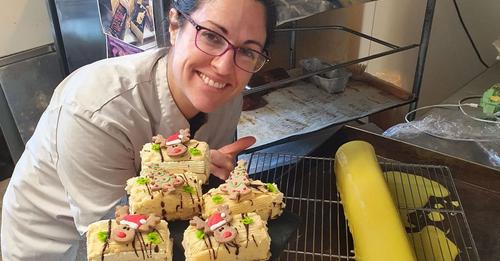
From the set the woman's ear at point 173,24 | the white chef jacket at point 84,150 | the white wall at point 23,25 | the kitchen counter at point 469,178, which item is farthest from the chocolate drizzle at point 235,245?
the white wall at point 23,25

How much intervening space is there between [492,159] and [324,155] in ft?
1.46

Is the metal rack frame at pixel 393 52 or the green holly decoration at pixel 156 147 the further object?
the metal rack frame at pixel 393 52

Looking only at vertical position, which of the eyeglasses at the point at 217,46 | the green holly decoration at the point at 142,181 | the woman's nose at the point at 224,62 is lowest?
the green holly decoration at the point at 142,181

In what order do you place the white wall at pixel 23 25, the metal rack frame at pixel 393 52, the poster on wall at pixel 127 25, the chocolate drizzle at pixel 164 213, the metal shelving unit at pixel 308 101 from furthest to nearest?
the white wall at pixel 23 25, the metal shelving unit at pixel 308 101, the metal rack frame at pixel 393 52, the poster on wall at pixel 127 25, the chocolate drizzle at pixel 164 213

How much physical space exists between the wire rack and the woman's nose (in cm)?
26

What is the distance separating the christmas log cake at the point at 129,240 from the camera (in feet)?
1.96

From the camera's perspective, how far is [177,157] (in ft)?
2.52

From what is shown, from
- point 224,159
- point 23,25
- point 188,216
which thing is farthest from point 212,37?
point 23,25

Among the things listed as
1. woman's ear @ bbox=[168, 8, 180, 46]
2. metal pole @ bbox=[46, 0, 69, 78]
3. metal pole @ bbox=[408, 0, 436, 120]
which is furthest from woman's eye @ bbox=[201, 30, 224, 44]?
metal pole @ bbox=[46, 0, 69, 78]

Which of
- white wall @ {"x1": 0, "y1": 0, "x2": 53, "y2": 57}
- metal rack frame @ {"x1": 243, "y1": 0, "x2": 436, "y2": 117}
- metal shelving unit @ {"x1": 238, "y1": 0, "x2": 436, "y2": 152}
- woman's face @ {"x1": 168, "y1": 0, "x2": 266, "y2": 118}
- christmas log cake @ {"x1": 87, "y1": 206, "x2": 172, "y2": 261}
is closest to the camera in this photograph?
christmas log cake @ {"x1": 87, "y1": 206, "x2": 172, "y2": 261}

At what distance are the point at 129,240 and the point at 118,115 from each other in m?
0.38

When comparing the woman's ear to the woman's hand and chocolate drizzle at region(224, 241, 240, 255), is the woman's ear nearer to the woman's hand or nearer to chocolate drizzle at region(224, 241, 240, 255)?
the woman's hand

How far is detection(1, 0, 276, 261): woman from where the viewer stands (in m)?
0.88

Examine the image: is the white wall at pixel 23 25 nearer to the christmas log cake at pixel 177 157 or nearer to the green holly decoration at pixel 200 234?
the christmas log cake at pixel 177 157
